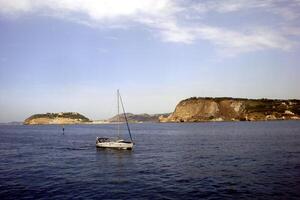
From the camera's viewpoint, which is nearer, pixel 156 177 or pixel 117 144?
pixel 156 177

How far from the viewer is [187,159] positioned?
58.5 meters

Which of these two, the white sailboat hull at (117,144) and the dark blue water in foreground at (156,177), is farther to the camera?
the white sailboat hull at (117,144)

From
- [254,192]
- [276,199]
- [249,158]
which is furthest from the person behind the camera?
[249,158]

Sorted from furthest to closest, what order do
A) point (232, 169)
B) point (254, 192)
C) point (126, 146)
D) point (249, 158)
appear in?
point (126, 146) < point (249, 158) < point (232, 169) < point (254, 192)

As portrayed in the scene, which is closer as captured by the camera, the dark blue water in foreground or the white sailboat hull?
the dark blue water in foreground

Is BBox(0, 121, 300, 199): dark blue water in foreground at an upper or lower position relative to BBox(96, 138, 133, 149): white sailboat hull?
lower

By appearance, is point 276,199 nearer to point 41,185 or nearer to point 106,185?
point 106,185

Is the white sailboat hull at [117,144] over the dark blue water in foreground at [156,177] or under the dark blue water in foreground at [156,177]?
over

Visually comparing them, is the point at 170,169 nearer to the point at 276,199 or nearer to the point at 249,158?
the point at 249,158

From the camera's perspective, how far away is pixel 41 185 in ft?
128

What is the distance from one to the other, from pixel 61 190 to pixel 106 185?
5.18 m

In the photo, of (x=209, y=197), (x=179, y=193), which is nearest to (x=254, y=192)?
(x=209, y=197)

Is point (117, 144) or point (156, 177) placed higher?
point (117, 144)

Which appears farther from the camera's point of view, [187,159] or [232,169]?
[187,159]
